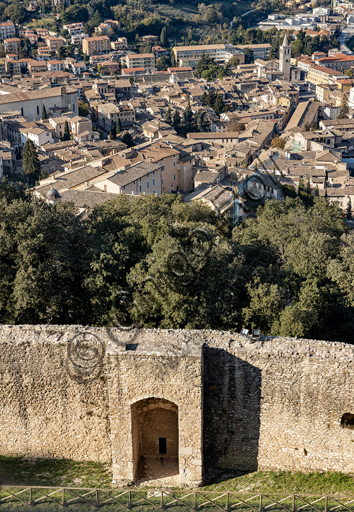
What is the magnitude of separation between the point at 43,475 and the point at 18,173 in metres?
45.6

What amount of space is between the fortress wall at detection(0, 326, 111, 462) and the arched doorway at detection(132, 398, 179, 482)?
620 millimetres

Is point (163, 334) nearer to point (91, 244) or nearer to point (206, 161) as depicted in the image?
point (91, 244)

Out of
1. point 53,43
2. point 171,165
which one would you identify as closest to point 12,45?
point 53,43

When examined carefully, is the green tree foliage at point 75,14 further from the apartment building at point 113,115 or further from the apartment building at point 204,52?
the apartment building at point 113,115

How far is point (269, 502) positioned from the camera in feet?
34.8

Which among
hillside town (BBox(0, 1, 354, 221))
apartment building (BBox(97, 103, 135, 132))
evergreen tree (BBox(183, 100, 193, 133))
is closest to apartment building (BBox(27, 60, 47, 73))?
hillside town (BBox(0, 1, 354, 221))

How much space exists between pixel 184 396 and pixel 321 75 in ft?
335

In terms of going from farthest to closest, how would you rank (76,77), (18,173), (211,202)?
(76,77)
(18,173)
(211,202)

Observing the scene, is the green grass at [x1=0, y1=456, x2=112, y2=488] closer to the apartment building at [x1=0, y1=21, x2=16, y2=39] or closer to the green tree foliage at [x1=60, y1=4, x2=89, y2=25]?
the apartment building at [x1=0, y1=21, x2=16, y2=39]

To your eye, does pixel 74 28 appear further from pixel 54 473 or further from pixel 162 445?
pixel 54 473

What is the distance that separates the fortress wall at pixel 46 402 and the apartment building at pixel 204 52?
107 m

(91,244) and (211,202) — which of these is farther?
(211,202)

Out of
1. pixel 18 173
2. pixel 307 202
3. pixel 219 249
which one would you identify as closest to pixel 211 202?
pixel 307 202

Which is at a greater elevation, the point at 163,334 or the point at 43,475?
the point at 163,334
